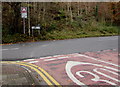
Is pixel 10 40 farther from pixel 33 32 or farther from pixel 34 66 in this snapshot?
pixel 34 66

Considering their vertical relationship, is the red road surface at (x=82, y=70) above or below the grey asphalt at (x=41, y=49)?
below

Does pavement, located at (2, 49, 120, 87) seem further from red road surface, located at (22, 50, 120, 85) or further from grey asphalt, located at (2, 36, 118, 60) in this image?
grey asphalt, located at (2, 36, 118, 60)

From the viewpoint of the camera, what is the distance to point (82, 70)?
665cm

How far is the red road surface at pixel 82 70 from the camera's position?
5.58m

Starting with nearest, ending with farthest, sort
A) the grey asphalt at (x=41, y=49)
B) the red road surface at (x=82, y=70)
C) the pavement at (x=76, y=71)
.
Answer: the pavement at (x=76, y=71) < the red road surface at (x=82, y=70) < the grey asphalt at (x=41, y=49)

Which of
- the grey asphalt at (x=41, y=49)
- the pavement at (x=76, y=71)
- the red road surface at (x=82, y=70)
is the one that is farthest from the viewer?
the grey asphalt at (x=41, y=49)

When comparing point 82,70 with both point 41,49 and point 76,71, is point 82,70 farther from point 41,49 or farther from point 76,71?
point 41,49

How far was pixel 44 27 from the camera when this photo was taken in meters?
19.4

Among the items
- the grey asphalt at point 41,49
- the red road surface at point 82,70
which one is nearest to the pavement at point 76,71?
the red road surface at point 82,70

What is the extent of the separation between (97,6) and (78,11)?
396cm

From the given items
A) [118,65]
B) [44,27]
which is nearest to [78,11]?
[44,27]

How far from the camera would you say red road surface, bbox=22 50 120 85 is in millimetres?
5580

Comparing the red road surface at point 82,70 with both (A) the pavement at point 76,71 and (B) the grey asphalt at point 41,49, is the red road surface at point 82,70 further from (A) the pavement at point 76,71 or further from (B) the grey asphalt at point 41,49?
(B) the grey asphalt at point 41,49

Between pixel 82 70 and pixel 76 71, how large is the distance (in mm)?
312
